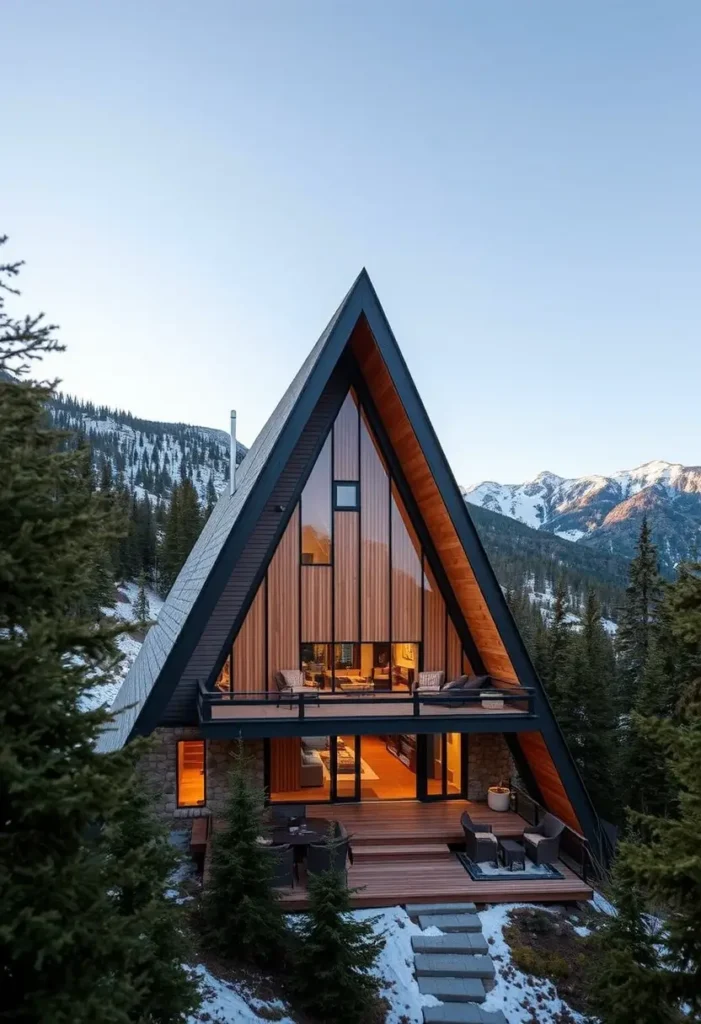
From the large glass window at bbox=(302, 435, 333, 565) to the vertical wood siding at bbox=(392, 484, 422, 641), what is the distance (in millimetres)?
1488

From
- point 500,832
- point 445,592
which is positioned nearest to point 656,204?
point 445,592

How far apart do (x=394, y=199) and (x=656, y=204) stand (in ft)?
32.8

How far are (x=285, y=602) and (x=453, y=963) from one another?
6899mm

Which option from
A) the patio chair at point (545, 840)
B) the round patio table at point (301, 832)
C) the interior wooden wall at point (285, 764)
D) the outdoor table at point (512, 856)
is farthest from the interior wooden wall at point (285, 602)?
the patio chair at point (545, 840)

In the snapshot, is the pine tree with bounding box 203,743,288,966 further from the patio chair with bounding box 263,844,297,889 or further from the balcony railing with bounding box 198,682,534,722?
the balcony railing with bounding box 198,682,534,722

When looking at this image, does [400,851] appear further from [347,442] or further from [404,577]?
[347,442]

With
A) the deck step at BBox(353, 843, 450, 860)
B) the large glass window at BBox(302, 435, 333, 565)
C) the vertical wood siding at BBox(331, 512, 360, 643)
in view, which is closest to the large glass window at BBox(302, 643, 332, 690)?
the vertical wood siding at BBox(331, 512, 360, 643)

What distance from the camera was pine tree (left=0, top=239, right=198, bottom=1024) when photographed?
344 centimetres

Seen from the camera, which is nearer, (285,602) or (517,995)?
(517,995)

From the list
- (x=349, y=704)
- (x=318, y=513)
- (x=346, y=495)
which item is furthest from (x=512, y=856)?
(x=346, y=495)

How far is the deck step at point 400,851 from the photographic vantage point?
35.7 feet

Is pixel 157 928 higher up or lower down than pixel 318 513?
lower down

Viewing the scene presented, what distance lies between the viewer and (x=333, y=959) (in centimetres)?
737

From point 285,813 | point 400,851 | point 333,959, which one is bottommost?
point 400,851
